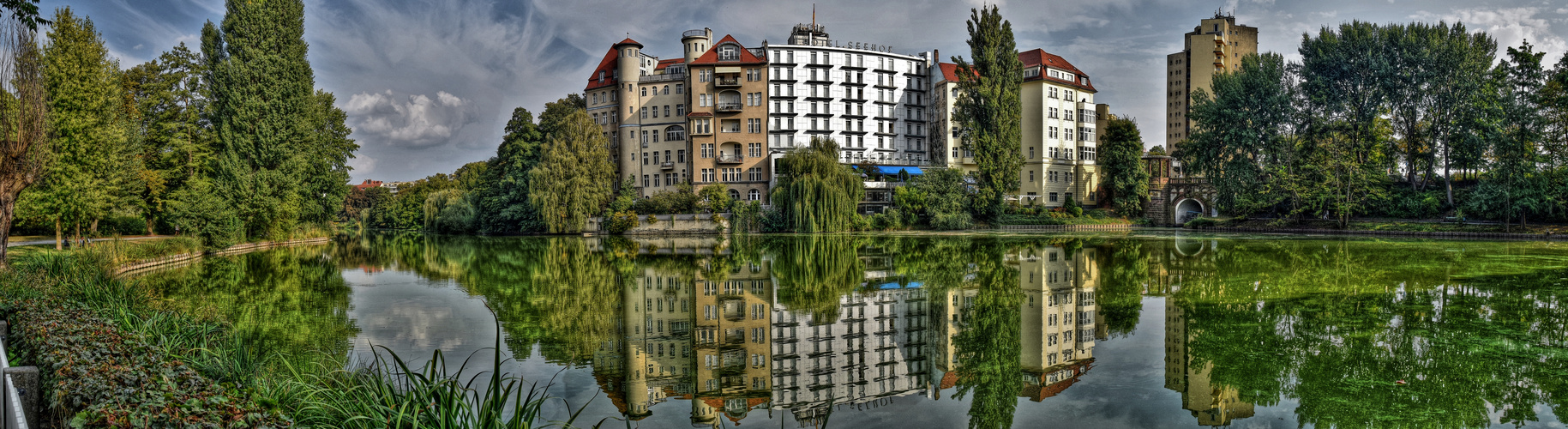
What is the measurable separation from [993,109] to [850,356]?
43.3 meters

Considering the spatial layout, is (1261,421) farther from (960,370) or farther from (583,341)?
(583,341)

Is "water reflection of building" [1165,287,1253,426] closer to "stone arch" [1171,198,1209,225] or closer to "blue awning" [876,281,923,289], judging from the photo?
"blue awning" [876,281,923,289]

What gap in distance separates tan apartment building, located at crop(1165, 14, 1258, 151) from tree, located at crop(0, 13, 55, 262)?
286 feet

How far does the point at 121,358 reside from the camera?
5.23 meters

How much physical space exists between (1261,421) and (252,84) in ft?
130

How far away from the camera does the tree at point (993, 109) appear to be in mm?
50594

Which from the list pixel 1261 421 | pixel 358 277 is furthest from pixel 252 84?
pixel 1261 421

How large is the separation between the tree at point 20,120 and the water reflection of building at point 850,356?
50.1 ft

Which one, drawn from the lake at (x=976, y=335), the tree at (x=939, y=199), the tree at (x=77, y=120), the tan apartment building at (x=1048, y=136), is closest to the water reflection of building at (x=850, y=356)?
the lake at (x=976, y=335)

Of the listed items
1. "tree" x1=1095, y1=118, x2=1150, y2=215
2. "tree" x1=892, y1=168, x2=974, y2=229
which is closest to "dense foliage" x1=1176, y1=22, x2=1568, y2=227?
"tree" x1=1095, y1=118, x2=1150, y2=215

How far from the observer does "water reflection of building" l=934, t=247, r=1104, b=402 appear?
8938mm

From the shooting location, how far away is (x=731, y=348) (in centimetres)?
1110

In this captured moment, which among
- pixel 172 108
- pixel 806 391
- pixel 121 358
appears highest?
pixel 172 108

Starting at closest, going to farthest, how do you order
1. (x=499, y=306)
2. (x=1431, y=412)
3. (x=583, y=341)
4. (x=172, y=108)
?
(x=1431, y=412) < (x=583, y=341) < (x=499, y=306) < (x=172, y=108)
